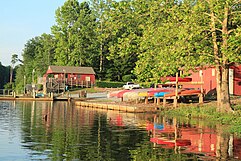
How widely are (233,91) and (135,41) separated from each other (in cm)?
1792

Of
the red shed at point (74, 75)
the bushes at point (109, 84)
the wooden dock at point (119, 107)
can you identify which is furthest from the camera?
the red shed at point (74, 75)

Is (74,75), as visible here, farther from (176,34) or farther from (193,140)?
(193,140)

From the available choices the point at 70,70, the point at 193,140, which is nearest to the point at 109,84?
the point at 70,70

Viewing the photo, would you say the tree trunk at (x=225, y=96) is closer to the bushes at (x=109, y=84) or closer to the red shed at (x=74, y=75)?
the bushes at (x=109, y=84)

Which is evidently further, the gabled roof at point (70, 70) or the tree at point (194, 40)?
the gabled roof at point (70, 70)

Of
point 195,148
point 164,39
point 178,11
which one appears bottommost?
point 195,148

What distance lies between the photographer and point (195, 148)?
56.6 feet

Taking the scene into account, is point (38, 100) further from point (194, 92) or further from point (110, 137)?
point (110, 137)

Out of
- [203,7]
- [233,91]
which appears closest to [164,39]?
[203,7]

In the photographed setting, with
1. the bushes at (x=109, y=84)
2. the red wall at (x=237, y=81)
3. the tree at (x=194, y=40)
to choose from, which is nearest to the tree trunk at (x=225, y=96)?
the tree at (x=194, y=40)

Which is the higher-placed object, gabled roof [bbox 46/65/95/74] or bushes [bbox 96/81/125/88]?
gabled roof [bbox 46/65/95/74]

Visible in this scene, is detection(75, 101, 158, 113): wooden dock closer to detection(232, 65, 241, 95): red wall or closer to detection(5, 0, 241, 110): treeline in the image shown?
Result: detection(5, 0, 241, 110): treeline

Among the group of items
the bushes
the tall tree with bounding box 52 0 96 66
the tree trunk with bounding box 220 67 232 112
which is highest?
the tall tree with bounding box 52 0 96 66

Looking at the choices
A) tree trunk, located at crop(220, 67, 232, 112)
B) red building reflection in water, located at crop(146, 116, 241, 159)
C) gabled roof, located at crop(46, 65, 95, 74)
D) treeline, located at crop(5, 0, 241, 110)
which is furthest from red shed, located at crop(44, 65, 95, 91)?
red building reflection in water, located at crop(146, 116, 241, 159)
